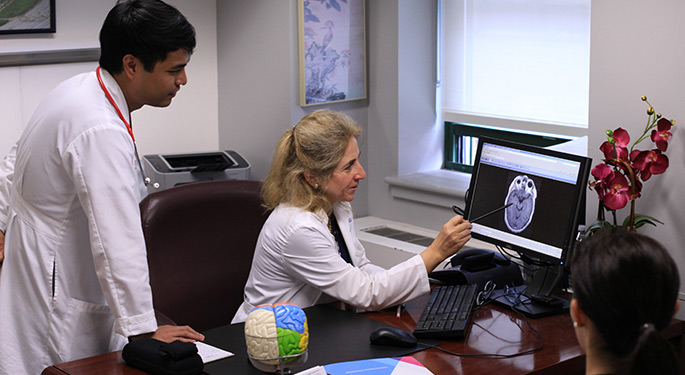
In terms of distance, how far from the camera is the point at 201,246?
232 cm

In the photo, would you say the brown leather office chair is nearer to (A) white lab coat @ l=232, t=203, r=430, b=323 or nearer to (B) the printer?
(A) white lab coat @ l=232, t=203, r=430, b=323

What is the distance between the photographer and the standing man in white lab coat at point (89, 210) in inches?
66.2

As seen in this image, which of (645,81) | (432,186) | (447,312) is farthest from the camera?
(432,186)

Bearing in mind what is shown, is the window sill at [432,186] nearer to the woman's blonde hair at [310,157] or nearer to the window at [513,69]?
the window at [513,69]

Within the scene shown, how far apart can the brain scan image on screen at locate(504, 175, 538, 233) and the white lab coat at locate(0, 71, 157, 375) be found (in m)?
1.00

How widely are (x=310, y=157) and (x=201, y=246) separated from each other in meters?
0.45

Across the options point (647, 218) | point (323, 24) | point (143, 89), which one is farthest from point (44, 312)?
point (323, 24)

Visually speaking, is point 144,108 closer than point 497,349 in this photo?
No

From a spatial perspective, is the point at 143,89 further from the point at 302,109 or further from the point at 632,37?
the point at 302,109

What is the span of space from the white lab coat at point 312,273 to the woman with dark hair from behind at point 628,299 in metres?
0.99

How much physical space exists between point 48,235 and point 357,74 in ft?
7.05

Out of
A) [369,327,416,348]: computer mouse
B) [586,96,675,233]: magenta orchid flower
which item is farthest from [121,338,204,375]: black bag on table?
[586,96,675,233]: magenta orchid flower

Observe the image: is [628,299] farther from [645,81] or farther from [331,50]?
[331,50]

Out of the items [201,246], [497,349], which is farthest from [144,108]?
[497,349]
